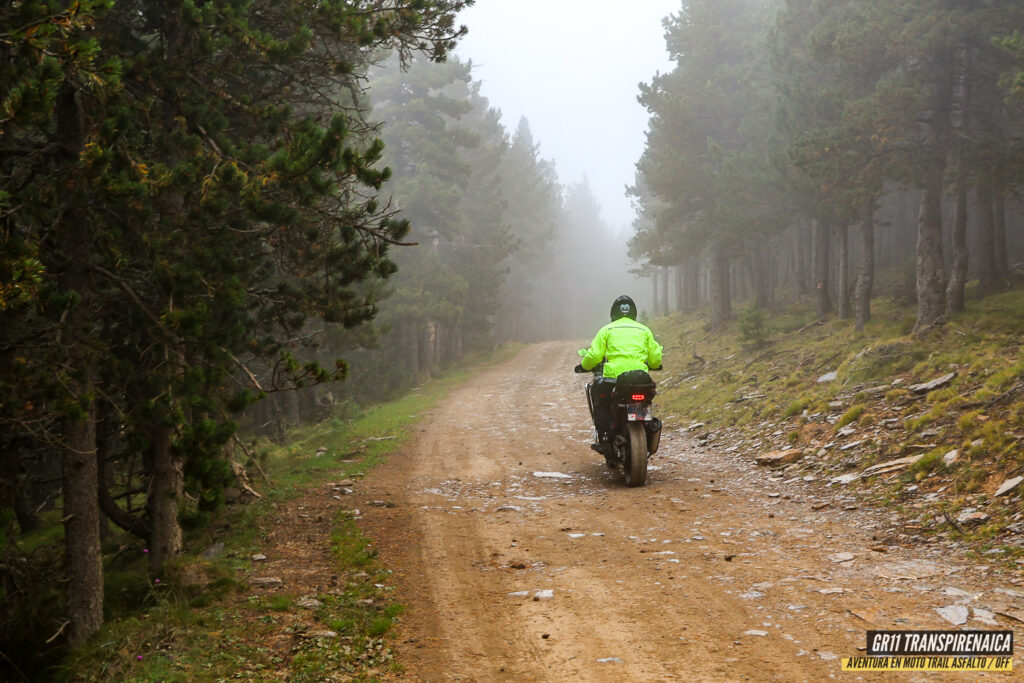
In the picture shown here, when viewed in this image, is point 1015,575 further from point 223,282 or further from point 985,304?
point 985,304

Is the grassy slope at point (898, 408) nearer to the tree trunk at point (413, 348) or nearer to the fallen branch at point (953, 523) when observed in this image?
the fallen branch at point (953, 523)

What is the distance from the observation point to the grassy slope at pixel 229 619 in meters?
4.57

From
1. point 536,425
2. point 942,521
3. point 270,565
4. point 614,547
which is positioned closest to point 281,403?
point 536,425

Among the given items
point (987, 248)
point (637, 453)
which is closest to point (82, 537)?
point (637, 453)

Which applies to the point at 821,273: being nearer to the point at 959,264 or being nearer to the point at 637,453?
the point at 959,264

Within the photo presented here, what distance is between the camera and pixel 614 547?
6594 millimetres

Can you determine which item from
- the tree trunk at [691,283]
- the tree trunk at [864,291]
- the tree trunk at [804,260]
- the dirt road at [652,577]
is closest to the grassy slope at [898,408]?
the tree trunk at [864,291]

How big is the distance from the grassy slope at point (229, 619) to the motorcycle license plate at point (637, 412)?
370 centimetres

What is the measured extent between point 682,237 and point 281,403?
15913 mm

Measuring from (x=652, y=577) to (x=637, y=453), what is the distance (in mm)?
3321

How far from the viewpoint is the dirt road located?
14.3 feet

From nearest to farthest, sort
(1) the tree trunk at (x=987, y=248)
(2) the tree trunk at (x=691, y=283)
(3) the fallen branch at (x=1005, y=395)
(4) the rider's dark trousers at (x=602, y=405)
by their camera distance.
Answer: (3) the fallen branch at (x=1005, y=395), (4) the rider's dark trousers at (x=602, y=405), (1) the tree trunk at (x=987, y=248), (2) the tree trunk at (x=691, y=283)

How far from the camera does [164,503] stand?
257 inches

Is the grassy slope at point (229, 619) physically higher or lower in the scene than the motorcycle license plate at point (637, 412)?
lower
